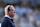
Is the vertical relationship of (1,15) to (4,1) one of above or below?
below

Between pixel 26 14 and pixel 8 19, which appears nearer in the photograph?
pixel 8 19

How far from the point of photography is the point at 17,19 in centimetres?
311

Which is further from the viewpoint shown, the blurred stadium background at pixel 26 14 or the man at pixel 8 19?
the blurred stadium background at pixel 26 14

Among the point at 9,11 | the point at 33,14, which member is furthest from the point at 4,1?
the point at 9,11

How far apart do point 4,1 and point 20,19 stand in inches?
26.5

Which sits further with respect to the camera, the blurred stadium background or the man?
the blurred stadium background

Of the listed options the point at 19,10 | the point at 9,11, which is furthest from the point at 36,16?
the point at 9,11

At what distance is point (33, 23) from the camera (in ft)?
10.1

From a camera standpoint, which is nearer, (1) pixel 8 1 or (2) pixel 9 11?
(2) pixel 9 11

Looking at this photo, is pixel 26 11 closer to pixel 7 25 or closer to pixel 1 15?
pixel 1 15

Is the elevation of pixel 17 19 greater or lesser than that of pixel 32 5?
lesser

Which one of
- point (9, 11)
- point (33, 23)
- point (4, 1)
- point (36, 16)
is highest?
point (4, 1)

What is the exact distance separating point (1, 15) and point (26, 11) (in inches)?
27.9

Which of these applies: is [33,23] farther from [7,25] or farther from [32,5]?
[7,25]
